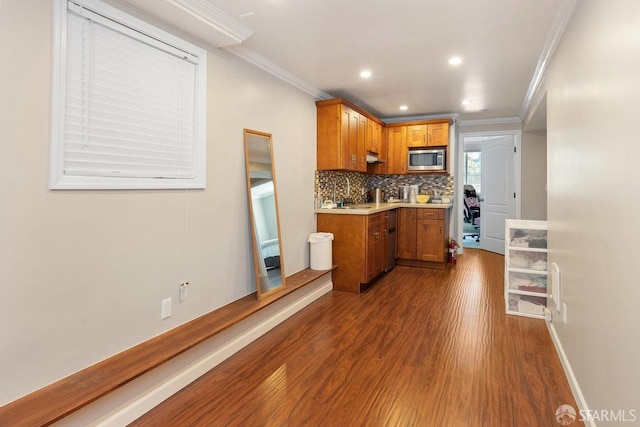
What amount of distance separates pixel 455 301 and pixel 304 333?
1.91 m

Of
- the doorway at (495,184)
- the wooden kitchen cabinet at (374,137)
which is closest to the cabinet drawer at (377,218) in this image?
the wooden kitchen cabinet at (374,137)

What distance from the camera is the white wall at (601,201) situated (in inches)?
52.7

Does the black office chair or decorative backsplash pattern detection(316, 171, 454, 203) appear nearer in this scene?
decorative backsplash pattern detection(316, 171, 454, 203)

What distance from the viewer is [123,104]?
2102 millimetres

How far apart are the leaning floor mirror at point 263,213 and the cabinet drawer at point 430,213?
2.84 m

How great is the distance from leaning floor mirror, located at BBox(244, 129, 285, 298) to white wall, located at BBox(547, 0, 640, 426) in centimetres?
234

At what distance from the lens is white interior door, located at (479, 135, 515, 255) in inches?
254

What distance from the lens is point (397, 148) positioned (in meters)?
6.00

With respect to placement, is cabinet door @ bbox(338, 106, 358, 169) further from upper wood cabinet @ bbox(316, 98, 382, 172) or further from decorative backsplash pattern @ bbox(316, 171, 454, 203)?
decorative backsplash pattern @ bbox(316, 171, 454, 203)

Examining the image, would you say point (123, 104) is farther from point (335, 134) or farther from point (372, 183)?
point (372, 183)

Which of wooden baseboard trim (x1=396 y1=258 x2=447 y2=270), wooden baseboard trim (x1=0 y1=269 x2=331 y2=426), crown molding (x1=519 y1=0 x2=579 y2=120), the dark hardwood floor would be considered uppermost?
crown molding (x1=519 y1=0 x2=579 y2=120)

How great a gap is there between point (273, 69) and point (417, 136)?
3.19 metres

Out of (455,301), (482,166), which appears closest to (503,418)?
(455,301)

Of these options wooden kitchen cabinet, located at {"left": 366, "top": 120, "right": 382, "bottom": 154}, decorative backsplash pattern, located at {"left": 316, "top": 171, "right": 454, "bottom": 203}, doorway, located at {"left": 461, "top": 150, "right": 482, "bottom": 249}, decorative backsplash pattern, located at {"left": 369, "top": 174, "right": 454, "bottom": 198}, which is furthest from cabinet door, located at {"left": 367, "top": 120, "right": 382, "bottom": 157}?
doorway, located at {"left": 461, "top": 150, "right": 482, "bottom": 249}
